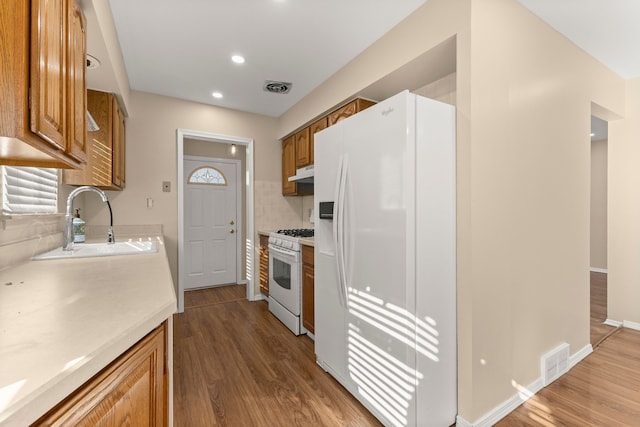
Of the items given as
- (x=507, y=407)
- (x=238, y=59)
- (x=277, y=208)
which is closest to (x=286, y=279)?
(x=277, y=208)

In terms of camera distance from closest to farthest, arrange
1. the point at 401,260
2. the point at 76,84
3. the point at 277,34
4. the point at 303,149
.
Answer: the point at 76,84, the point at 401,260, the point at 277,34, the point at 303,149

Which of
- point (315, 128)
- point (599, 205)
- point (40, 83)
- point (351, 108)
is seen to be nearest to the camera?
point (40, 83)

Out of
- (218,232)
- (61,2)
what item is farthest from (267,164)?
(61,2)

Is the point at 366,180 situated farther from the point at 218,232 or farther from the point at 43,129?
the point at 218,232

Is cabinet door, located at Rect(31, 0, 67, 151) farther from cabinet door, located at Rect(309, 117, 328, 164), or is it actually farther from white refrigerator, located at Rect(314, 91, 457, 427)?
cabinet door, located at Rect(309, 117, 328, 164)

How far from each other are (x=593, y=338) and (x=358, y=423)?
2.48 metres

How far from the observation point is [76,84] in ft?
4.04

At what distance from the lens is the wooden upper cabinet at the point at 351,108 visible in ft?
8.51

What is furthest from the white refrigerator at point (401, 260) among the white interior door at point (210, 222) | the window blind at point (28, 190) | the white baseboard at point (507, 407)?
the white interior door at point (210, 222)

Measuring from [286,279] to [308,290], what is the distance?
1.43 feet

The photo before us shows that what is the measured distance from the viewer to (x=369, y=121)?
174cm

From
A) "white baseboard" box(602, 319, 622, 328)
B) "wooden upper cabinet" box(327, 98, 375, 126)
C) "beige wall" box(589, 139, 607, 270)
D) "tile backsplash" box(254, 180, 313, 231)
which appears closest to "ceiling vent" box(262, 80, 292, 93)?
"wooden upper cabinet" box(327, 98, 375, 126)

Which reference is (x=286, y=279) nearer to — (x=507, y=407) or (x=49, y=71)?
(x=507, y=407)

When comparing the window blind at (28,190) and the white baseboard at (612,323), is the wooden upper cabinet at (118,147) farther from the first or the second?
the white baseboard at (612,323)
